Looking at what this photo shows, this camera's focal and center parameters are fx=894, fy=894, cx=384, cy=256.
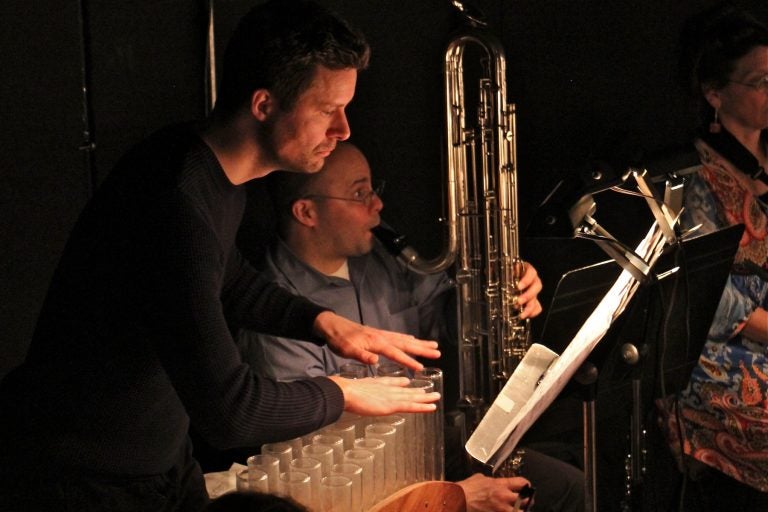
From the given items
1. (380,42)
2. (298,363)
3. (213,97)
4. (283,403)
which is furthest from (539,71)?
(283,403)

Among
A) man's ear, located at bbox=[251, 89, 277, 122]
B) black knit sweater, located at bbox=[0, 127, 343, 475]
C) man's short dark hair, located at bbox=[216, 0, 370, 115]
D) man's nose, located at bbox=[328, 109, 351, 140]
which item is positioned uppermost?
man's short dark hair, located at bbox=[216, 0, 370, 115]

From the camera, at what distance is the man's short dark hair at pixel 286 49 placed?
1.82m

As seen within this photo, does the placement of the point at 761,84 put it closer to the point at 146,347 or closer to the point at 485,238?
the point at 485,238

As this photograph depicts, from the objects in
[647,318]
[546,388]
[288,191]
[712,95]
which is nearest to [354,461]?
[546,388]

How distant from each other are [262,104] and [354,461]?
760mm

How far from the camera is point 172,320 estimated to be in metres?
1.60

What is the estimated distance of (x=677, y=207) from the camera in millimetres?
2070

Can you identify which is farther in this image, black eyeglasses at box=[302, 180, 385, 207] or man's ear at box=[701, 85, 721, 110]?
black eyeglasses at box=[302, 180, 385, 207]

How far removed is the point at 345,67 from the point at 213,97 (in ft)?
4.19

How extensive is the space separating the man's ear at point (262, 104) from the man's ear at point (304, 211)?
1.20m

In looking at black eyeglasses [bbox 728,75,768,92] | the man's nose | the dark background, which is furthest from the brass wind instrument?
the man's nose

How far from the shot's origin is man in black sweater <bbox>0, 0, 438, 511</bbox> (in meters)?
1.61

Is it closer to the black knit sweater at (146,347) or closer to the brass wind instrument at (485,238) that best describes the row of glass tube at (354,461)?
the black knit sweater at (146,347)

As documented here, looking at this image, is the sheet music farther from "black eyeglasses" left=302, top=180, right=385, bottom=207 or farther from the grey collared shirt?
"black eyeglasses" left=302, top=180, right=385, bottom=207
